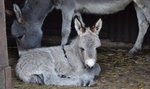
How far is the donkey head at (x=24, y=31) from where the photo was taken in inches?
229

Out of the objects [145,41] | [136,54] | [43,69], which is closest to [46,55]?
[43,69]

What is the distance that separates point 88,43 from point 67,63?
17.0 inches

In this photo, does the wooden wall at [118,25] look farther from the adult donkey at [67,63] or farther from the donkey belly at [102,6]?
the adult donkey at [67,63]

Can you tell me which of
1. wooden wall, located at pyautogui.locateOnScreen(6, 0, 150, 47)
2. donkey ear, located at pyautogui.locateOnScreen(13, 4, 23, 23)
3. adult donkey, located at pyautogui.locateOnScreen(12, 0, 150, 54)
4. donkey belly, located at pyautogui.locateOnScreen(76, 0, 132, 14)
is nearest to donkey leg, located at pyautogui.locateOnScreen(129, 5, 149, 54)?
adult donkey, located at pyautogui.locateOnScreen(12, 0, 150, 54)

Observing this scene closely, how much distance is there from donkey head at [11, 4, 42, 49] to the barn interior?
256mm

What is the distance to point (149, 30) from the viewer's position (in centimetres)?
689

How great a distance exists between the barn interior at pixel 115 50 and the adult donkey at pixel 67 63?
0.11 metres

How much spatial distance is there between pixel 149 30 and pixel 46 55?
2368 mm

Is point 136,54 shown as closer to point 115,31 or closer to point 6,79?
point 115,31

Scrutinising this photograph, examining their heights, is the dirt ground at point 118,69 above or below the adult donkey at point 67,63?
below

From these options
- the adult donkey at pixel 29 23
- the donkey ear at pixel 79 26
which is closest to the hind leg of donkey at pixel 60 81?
the donkey ear at pixel 79 26

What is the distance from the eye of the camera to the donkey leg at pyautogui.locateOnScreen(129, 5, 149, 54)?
6.45 metres

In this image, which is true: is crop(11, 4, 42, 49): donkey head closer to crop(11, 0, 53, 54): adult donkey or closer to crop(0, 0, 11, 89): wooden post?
crop(11, 0, 53, 54): adult donkey

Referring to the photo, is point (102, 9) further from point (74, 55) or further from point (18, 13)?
point (74, 55)
